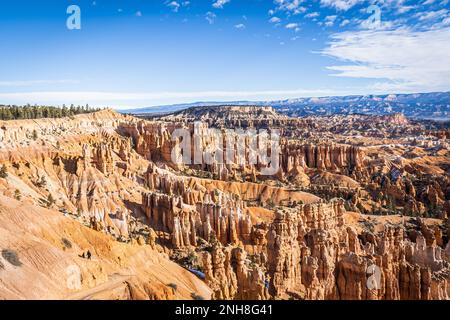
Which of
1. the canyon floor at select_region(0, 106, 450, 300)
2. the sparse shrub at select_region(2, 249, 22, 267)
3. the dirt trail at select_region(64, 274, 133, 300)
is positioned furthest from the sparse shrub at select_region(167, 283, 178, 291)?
the sparse shrub at select_region(2, 249, 22, 267)

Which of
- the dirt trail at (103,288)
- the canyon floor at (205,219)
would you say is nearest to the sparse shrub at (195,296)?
the canyon floor at (205,219)

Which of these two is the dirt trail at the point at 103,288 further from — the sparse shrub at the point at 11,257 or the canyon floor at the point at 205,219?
the sparse shrub at the point at 11,257

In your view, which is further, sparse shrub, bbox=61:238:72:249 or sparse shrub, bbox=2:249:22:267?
sparse shrub, bbox=61:238:72:249

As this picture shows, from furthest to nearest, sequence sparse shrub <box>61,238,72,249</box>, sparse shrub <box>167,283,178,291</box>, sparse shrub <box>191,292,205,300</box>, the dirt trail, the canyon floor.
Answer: sparse shrub <box>191,292,205,300</box> < sparse shrub <box>167,283,178,291</box> < sparse shrub <box>61,238,72,249</box> < the canyon floor < the dirt trail

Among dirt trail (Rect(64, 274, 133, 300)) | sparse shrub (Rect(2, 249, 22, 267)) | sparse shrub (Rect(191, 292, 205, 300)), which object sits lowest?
sparse shrub (Rect(191, 292, 205, 300))

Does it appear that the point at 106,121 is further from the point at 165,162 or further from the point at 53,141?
the point at 53,141

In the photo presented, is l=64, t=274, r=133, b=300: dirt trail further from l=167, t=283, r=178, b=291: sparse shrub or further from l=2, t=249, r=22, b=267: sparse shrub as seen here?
l=167, t=283, r=178, b=291: sparse shrub

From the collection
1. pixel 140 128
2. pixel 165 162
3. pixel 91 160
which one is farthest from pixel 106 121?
pixel 91 160
